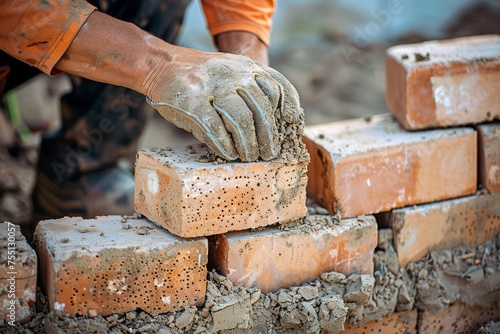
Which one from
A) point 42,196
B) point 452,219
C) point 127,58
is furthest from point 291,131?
point 42,196

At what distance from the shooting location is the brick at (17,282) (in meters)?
2.49

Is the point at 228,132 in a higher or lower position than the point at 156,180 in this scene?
higher

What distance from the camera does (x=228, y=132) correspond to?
8.61 ft

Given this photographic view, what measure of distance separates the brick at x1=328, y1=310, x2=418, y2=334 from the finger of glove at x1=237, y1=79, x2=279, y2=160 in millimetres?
952

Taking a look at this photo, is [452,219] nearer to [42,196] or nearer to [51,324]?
[51,324]

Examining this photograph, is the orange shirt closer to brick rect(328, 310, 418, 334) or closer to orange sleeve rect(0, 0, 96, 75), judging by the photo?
orange sleeve rect(0, 0, 96, 75)

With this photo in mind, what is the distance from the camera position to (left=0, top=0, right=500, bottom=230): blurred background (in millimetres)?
7578

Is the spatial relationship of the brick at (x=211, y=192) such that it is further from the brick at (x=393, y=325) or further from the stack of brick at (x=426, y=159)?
the brick at (x=393, y=325)

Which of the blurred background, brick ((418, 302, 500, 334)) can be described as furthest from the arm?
the blurred background

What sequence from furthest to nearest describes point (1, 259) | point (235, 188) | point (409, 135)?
1. point (409, 135)
2. point (235, 188)
3. point (1, 259)

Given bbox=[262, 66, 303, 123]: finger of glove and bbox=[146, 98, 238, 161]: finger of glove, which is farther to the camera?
bbox=[262, 66, 303, 123]: finger of glove

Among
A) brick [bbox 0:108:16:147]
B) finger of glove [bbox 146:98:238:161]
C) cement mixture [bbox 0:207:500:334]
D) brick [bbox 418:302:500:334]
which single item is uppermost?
finger of glove [bbox 146:98:238:161]

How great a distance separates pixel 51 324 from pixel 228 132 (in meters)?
0.92

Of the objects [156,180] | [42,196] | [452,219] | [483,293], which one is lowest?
[42,196]
